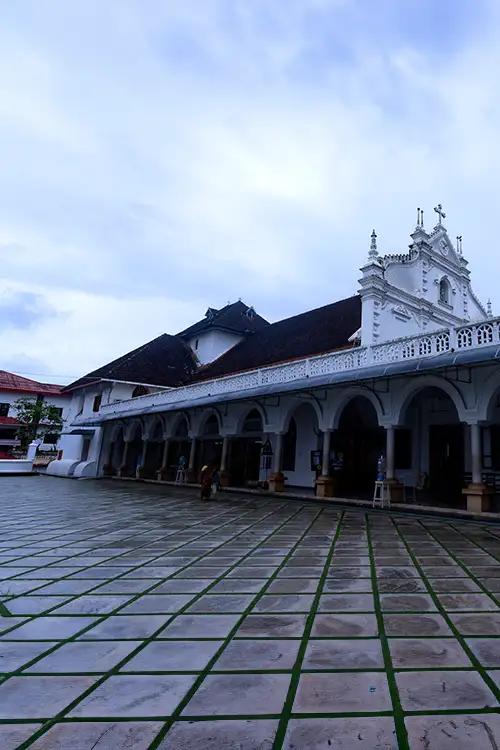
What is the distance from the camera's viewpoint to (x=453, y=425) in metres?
13.6

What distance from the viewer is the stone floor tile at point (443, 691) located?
2232 millimetres

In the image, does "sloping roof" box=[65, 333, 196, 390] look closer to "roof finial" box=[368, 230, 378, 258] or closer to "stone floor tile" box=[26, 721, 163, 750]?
"roof finial" box=[368, 230, 378, 258]

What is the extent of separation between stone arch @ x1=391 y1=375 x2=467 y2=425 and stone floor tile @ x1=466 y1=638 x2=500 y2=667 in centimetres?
829

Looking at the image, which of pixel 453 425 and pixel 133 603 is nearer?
pixel 133 603

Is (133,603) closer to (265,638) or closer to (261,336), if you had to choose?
(265,638)

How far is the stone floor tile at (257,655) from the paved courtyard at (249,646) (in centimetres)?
2

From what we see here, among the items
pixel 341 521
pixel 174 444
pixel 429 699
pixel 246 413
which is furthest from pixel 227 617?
pixel 174 444

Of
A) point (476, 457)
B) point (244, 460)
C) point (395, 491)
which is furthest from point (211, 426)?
point (476, 457)

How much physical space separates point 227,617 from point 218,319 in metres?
25.9

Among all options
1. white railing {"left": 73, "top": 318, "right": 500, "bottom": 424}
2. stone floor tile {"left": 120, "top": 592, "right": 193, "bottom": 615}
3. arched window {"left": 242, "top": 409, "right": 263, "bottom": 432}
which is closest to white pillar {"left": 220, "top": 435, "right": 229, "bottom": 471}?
arched window {"left": 242, "top": 409, "right": 263, "bottom": 432}

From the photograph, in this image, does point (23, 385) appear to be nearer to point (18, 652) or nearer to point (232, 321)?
point (232, 321)

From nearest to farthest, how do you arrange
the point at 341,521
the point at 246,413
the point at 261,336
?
the point at 341,521 < the point at 246,413 < the point at 261,336

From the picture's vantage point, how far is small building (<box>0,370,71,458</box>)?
35.9m

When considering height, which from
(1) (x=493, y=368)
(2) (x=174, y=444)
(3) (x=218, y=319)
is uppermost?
(3) (x=218, y=319)
